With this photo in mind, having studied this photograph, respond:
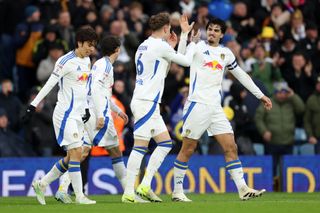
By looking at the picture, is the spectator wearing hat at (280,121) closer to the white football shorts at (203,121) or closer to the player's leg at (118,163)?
the player's leg at (118,163)

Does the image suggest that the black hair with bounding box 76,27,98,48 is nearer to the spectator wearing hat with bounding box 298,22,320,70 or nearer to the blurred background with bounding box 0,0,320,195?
the blurred background with bounding box 0,0,320,195

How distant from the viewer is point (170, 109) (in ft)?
76.9

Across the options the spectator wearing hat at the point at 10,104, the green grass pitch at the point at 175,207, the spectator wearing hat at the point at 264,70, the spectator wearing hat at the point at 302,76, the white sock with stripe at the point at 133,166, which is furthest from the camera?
the spectator wearing hat at the point at 302,76

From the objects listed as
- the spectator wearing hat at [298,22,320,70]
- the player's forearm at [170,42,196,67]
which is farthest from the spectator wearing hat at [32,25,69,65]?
the player's forearm at [170,42,196,67]

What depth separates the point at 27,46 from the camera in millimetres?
23906

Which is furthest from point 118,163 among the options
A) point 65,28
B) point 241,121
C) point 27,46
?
point 27,46

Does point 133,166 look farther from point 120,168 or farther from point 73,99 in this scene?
point 120,168

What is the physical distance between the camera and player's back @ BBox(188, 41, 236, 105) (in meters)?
16.6

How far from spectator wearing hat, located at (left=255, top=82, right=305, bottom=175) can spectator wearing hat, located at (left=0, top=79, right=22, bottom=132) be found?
5.13 m

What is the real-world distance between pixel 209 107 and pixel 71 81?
7.10 ft

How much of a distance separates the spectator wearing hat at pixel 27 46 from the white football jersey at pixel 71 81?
7.70 m

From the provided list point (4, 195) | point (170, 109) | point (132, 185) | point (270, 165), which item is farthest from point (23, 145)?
point (132, 185)

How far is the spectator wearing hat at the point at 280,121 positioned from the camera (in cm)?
2328

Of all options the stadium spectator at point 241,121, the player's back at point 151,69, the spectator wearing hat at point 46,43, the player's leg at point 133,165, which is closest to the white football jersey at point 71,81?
the player's back at point 151,69
